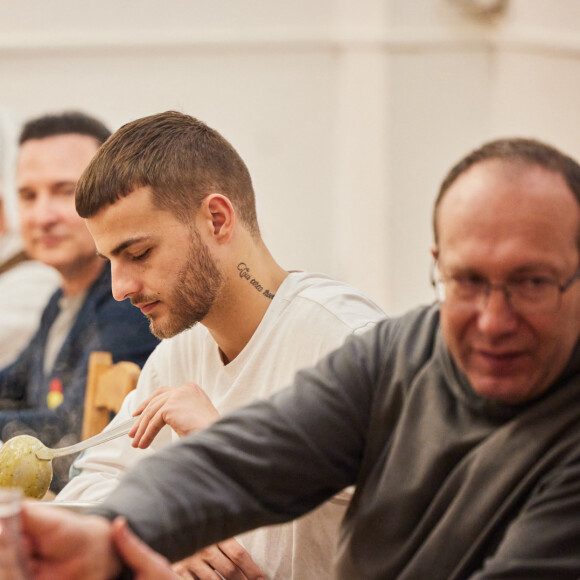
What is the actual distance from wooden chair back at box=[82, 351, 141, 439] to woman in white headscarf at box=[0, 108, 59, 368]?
99 cm

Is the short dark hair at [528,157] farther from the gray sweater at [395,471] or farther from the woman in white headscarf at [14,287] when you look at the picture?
the woman in white headscarf at [14,287]

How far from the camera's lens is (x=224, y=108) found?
4520 millimetres

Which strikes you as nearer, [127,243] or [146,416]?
[146,416]

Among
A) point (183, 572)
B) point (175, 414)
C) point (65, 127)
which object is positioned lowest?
point (183, 572)

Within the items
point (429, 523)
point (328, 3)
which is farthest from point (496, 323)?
point (328, 3)

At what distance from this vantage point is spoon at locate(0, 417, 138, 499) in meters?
1.25

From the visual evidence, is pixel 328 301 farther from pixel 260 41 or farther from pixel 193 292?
pixel 260 41

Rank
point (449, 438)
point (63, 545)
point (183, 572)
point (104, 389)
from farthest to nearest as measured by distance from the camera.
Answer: point (104, 389) → point (183, 572) → point (449, 438) → point (63, 545)

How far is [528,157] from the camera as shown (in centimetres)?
80

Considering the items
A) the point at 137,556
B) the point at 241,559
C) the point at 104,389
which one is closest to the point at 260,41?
the point at 104,389

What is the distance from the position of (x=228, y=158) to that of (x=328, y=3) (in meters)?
3.26

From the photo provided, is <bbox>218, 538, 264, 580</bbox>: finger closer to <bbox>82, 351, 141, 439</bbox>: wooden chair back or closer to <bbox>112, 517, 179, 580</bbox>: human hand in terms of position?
<bbox>112, 517, 179, 580</bbox>: human hand

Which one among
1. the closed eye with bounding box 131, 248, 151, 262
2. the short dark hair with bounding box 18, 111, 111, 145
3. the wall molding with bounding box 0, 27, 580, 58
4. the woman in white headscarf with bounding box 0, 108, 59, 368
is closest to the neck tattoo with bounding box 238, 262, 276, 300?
the closed eye with bounding box 131, 248, 151, 262

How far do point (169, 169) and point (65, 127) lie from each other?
3.44ft
